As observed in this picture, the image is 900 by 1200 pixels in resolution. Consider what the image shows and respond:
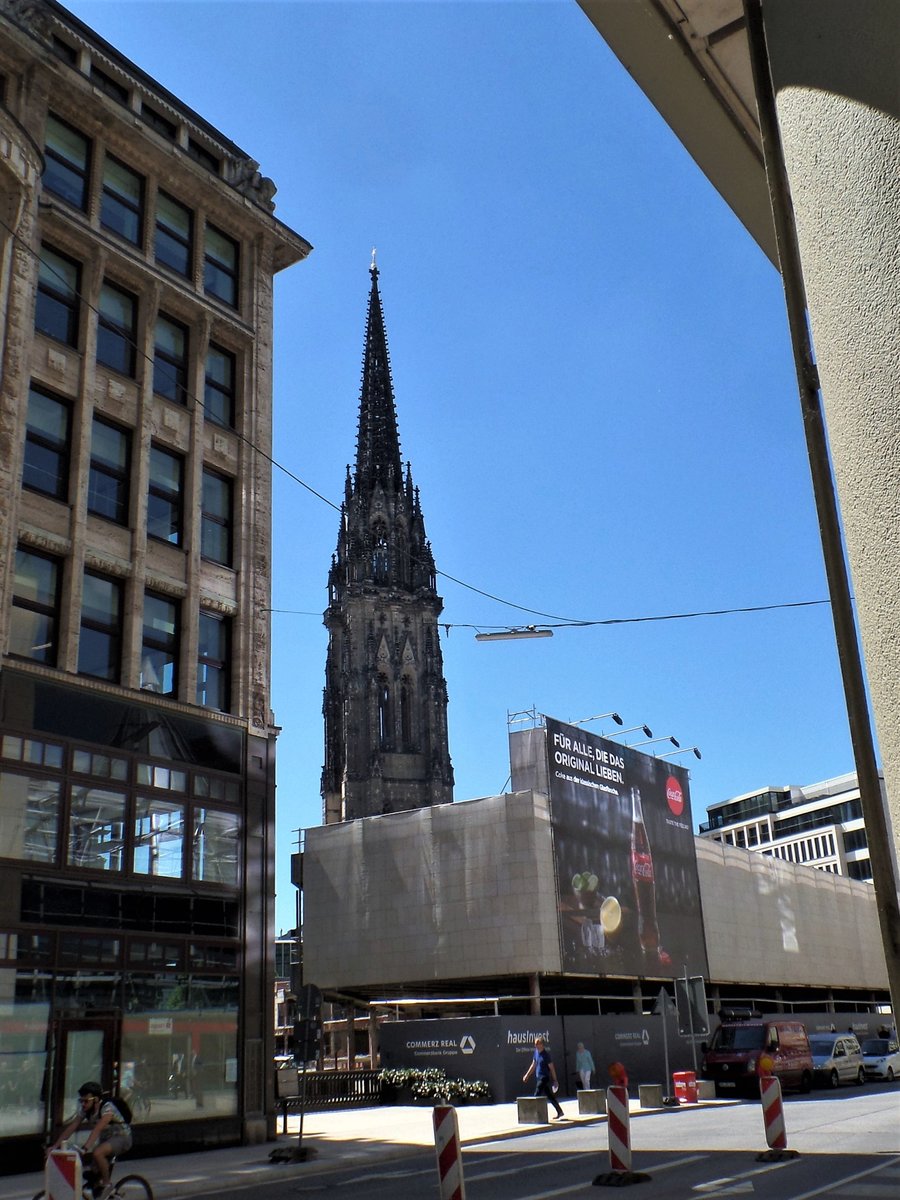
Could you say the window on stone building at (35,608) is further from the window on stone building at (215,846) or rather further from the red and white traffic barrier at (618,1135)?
the red and white traffic barrier at (618,1135)

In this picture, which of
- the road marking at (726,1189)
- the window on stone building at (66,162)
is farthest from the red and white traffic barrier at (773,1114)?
the window on stone building at (66,162)

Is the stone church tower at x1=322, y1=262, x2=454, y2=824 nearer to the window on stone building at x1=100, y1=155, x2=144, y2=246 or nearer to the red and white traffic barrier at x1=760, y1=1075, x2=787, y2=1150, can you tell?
the window on stone building at x1=100, y1=155, x2=144, y2=246

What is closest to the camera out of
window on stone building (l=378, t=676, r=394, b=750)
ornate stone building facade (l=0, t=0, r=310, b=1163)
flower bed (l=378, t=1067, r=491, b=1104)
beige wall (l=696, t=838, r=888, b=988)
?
ornate stone building facade (l=0, t=0, r=310, b=1163)

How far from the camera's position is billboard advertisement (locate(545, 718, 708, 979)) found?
133 ft

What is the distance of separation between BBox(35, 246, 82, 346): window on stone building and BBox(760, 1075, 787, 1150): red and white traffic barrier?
18272 millimetres

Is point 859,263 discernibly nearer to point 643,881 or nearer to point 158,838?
point 158,838

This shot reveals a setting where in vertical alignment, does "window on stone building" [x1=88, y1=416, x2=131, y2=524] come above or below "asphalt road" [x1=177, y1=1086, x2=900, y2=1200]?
above

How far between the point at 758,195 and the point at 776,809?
411 feet

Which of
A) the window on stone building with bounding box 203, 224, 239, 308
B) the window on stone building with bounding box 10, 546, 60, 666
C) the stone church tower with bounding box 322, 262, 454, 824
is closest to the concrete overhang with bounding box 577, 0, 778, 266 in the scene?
the window on stone building with bounding box 10, 546, 60, 666

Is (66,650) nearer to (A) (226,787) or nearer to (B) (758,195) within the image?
(A) (226,787)

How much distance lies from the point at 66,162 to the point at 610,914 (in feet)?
103

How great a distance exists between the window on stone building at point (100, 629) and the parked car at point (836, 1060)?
25533 millimetres

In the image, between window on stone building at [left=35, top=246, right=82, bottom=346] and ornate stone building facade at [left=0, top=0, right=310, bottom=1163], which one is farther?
window on stone building at [left=35, top=246, right=82, bottom=346]

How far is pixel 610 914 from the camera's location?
4188 cm
